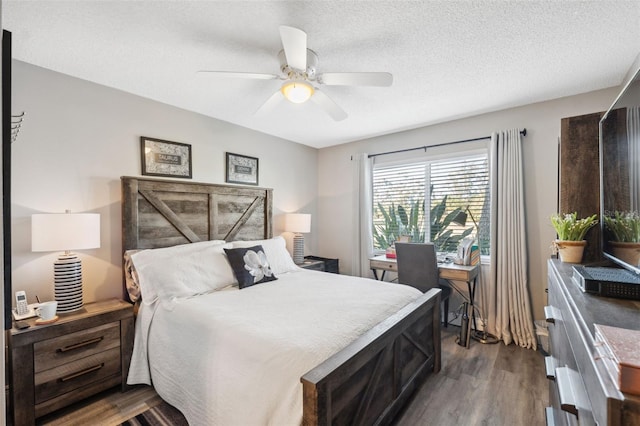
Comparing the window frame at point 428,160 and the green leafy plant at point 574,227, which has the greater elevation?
the window frame at point 428,160

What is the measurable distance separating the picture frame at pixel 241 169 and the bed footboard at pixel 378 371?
8.11 ft

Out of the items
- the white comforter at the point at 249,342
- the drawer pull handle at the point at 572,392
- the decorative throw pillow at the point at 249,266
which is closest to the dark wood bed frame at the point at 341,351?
the white comforter at the point at 249,342

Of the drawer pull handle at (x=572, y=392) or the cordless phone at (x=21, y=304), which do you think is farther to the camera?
the cordless phone at (x=21, y=304)

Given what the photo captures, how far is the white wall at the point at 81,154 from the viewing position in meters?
2.09

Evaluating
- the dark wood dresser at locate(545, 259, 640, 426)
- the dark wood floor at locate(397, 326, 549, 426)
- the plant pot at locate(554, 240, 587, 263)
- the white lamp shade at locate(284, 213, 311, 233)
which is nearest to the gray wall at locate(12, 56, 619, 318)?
the white lamp shade at locate(284, 213, 311, 233)

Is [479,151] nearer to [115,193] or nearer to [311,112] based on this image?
[311,112]

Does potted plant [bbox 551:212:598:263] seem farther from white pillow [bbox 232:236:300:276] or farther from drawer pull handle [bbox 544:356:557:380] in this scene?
white pillow [bbox 232:236:300:276]

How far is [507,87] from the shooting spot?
2.56 metres

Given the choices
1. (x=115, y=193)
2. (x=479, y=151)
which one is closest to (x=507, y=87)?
(x=479, y=151)

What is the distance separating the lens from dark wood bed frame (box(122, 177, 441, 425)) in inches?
50.7

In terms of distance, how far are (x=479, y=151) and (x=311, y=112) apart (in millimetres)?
2013

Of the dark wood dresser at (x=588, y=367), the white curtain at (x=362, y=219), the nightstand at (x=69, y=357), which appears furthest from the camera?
the white curtain at (x=362, y=219)

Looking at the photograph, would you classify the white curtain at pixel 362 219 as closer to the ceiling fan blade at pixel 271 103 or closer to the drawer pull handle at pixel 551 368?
the ceiling fan blade at pixel 271 103

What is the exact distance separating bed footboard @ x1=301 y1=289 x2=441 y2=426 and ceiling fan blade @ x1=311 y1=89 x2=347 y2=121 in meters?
1.61
